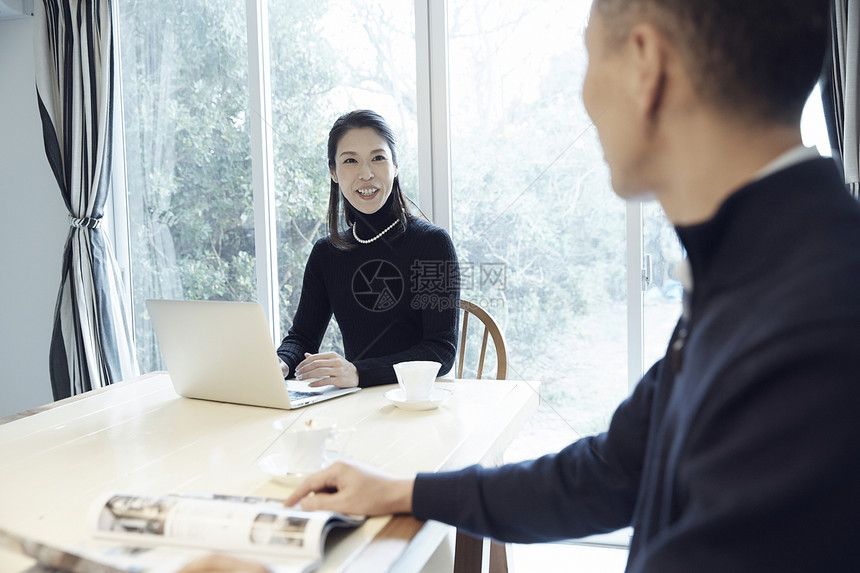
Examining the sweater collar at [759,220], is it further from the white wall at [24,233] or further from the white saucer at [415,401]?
the white wall at [24,233]

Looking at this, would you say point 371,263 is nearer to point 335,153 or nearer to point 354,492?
point 335,153

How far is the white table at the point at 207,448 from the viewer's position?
84 centimetres

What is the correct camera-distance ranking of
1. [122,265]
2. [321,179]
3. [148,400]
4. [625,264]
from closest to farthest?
[148,400] < [625,264] < [321,179] < [122,265]

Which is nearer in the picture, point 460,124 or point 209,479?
point 209,479

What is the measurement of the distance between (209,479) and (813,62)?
0.88 metres

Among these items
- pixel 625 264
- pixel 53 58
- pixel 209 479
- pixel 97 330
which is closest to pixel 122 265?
pixel 97 330

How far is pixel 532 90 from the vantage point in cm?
256

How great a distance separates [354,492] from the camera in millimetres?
865

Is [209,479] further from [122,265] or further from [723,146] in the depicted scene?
[122,265]

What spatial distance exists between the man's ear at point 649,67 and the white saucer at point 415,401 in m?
0.86

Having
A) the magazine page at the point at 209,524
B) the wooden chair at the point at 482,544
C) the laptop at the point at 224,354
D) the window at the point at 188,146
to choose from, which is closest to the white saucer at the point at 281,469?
the magazine page at the point at 209,524

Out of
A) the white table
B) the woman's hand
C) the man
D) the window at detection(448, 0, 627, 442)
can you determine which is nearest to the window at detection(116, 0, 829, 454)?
the window at detection(448, 0, 627, 442)

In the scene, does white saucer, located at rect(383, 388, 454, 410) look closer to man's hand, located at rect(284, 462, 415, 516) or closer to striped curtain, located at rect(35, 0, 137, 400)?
man's hand, located at rect(284, 462, 415, 516)

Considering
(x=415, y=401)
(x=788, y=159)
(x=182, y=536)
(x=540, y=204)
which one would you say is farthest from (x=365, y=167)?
(x=788, y=159)
